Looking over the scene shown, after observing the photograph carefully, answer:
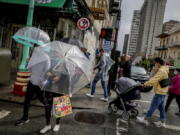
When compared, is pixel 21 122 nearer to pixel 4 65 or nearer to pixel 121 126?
pixel 121 126

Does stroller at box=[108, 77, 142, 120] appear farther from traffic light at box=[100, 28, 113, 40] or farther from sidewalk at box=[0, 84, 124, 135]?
traffic light at box=[100, 28, 113, 40]

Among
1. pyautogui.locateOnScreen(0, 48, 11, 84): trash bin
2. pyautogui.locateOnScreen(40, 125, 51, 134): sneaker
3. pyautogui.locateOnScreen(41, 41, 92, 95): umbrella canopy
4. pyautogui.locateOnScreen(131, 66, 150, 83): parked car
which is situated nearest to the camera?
pyautogui.locateOnScreen(41, 41, 92, 95): umbrella canopy

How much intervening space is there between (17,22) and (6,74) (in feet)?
17.4

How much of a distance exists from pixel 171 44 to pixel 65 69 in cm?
5222

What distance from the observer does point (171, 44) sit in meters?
49.9

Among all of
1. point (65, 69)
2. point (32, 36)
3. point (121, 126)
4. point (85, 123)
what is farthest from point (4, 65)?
point (121, 126)

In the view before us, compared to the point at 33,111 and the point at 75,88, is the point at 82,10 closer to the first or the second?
the point at 33,111

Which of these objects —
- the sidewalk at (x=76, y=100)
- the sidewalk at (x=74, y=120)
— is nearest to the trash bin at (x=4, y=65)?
the sidewalk at (x=76, y=100)

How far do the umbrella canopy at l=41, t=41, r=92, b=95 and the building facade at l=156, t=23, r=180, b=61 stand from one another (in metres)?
48.1

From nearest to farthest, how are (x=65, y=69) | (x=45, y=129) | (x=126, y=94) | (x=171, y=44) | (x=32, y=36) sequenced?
(x=65, y=69), (x=45, y=129), (x=32, y=36), (x=126, y=94), (x=171, y=44)

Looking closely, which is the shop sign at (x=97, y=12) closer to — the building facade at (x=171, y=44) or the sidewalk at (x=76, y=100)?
the sidewalk at (x=76, y=100)

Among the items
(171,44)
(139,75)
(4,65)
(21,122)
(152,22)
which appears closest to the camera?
(21,122)

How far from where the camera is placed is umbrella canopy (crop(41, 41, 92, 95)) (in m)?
3.21

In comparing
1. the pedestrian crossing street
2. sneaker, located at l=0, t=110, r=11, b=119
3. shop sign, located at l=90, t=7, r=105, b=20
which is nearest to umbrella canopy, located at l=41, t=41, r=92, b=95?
the pedestrian crossing street
